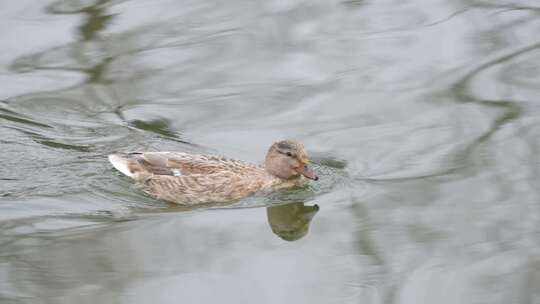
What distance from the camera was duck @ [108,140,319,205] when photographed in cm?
1029

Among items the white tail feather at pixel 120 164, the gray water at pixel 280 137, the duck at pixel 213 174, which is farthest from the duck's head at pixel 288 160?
the white tail feather at pixel 120 164

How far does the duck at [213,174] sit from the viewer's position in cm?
1029

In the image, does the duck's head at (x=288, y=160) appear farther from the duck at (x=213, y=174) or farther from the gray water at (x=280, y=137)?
the gray water at (x=280, y=137)

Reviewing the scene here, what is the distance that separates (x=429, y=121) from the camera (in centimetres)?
1146

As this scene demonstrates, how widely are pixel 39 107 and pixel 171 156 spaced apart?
2.26 m

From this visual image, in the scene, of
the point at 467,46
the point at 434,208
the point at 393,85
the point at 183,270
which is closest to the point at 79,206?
the point at 183,270

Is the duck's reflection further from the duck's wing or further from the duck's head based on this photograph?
the duck's wing

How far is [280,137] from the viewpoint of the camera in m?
11.4

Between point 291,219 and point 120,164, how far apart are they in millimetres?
1896

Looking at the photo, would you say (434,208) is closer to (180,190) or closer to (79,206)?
(180,190)

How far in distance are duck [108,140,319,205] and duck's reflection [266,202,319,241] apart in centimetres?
33

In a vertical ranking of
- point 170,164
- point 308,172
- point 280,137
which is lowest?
point 280,137

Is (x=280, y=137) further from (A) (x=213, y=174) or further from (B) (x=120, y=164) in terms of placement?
(B) (x=120, y=164)

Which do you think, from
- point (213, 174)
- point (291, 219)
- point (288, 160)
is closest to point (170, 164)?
point (213, 174)
